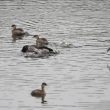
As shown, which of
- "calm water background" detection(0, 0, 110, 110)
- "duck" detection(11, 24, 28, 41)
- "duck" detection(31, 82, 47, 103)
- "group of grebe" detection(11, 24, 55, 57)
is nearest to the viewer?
"calm water background" detection(0, 0, 110, 110)

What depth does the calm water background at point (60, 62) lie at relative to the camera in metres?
32.2

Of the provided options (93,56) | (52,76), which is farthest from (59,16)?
(52,76)

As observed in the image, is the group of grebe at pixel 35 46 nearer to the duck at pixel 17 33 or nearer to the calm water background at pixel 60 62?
the duck at pixel 17 33

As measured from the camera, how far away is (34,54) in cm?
4303

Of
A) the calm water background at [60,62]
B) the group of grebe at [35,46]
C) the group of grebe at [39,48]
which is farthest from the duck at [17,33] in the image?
the group of grebe at [39,48]

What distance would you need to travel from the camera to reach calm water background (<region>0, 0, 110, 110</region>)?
3222 cm

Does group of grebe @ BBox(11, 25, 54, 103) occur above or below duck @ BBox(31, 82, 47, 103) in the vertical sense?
above

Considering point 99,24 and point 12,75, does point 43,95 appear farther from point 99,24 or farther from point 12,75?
point 99,24

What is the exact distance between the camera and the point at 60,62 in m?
40.3

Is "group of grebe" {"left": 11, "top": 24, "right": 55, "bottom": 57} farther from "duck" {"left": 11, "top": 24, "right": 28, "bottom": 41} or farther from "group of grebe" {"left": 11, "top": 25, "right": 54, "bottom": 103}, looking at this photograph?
"duck" {"left": 11, "top": 24, "right": 28, "bottom": 41}

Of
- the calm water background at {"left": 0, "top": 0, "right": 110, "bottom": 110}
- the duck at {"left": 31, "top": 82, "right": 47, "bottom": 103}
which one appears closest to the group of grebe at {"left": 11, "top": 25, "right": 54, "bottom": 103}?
the duck at {"left": 31, "top": 82, "right": 47, "bottom": 103}

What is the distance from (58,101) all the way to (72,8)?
33.8m

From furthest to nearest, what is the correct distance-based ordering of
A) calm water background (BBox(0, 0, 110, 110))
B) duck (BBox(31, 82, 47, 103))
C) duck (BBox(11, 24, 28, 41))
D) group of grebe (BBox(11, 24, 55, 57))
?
duck (BBox(11, 24, 28, 41)) < group of grebe (BBox(11, 24, 55, 57)) < duck (BBox(31, 82, 47, 103)) < calm water background (BBox(0, 0, 110, 110))

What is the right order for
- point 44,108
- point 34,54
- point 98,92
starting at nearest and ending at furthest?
point 44,108, point 98,92, point 34,54
